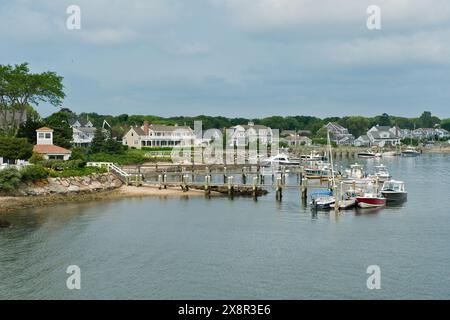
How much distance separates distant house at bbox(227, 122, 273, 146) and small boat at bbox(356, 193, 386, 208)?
6161cm

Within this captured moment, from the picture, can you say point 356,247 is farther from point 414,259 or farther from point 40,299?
point 40,299

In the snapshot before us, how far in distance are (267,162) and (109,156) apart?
24.8 meters

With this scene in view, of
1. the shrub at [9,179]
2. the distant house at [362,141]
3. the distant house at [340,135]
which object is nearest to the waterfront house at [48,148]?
the shrub at [9,179]

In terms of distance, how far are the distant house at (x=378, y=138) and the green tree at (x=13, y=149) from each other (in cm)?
13523

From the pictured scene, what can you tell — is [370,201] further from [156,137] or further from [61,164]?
[156,137]

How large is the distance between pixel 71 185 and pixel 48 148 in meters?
12.7

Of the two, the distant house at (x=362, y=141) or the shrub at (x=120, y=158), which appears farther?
the distant house at (x=362, y=141)

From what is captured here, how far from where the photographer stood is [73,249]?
38.0 metres

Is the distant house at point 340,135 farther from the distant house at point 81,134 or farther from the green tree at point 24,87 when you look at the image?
the green tree at point 24,87

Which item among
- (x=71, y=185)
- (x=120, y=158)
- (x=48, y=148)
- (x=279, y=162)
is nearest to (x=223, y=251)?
(x=71, y=185)

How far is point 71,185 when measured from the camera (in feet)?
197

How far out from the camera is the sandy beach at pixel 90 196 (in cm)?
5307
